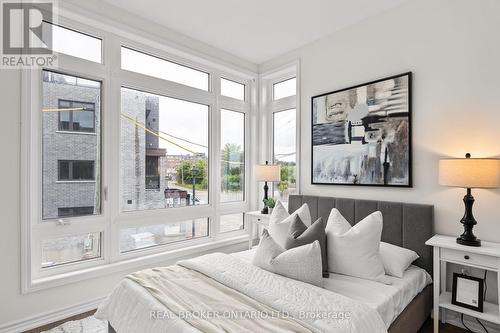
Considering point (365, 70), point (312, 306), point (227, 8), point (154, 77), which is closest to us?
point (312, 306)

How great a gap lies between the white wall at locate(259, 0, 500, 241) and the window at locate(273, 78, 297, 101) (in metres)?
0.95

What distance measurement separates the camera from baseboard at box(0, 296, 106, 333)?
215 cm

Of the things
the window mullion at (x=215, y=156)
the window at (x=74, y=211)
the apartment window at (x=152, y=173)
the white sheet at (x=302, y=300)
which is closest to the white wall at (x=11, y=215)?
the window at (x=74, y=211)

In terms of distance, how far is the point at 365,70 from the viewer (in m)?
2.87

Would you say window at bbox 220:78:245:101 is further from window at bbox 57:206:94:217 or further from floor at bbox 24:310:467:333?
floor at bbox 24:310:467:333

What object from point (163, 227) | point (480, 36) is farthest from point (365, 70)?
point (163, 227)

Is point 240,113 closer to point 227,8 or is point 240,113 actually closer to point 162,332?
point 227,8

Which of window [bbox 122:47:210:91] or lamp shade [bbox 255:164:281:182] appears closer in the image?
window [bbox 122:47:210:91]

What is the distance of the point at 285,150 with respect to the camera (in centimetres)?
383

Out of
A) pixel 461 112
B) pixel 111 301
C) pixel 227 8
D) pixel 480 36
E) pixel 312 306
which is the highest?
pixel 227 8

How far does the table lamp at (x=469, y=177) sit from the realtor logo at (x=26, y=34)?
11.2 ft

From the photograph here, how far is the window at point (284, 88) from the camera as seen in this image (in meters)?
3.77

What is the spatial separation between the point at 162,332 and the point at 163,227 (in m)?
1.93

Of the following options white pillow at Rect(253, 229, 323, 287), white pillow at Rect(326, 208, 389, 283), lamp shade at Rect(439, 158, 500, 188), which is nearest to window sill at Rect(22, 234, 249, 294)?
white pillow at Rect(253, 229, 323, 287)
